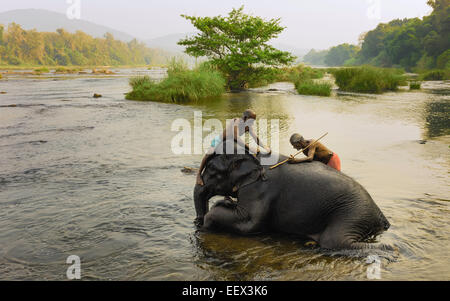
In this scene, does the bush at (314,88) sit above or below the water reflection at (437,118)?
above

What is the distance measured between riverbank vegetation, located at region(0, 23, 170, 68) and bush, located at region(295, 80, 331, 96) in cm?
10263

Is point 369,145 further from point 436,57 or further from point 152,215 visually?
point 436,57

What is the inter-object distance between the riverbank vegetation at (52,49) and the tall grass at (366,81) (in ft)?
340

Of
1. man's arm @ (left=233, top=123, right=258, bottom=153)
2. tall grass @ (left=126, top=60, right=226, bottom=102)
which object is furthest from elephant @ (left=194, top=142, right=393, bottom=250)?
tall grass @ (left=126, top=60, right=226, bottom=102)

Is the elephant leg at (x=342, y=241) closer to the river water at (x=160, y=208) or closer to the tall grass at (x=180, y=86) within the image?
the river water at (x=160, y=208)

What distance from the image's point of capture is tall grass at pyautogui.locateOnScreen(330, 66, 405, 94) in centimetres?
2669

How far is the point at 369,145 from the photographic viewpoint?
33.1ft

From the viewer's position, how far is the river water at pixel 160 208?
12.8ft

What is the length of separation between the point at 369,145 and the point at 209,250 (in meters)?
7.27

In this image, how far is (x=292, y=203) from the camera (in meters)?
4.19

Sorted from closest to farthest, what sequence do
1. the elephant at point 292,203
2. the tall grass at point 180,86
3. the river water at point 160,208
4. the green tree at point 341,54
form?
1. the river water at point 160,208
2. the elephant at point 292,203
3. the tall grass at point 180,86
4. the green tree at point 341,54

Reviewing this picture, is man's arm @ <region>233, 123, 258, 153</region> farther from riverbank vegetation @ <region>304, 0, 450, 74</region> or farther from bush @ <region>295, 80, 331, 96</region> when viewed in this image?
riverbank vegetation @ <region>304, 0, 450, 74</region>

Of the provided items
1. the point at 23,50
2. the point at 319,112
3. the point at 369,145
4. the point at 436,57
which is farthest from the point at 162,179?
the point at 23,50
